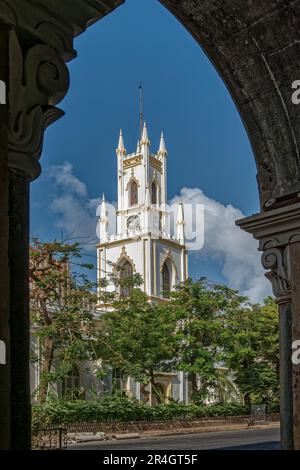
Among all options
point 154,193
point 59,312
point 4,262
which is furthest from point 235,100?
point 154,193

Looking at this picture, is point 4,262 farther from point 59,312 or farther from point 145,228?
point 145,228

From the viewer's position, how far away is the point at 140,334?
24.5m

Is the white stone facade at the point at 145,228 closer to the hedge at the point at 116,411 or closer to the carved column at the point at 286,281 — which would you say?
the hedge at the point at 116,411

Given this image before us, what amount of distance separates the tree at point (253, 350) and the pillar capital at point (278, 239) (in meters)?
22.2

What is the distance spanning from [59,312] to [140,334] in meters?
5.94

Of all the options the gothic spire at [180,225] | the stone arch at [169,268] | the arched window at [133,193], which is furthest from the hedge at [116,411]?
the arched window at [133,193]

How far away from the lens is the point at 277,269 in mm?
3422

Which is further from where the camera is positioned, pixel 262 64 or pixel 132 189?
pixel 132 189

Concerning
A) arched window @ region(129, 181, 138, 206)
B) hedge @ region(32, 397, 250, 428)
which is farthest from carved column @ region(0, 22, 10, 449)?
arched window @ region(129, 181, 138, 206)

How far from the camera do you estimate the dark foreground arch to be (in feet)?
6.00

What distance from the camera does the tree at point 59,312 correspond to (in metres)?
18.2

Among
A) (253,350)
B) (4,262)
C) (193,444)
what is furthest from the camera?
(253,350)

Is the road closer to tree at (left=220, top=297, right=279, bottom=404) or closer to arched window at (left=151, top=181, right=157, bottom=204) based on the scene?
tree at (left=220, top=297, right=279, bottom=404)

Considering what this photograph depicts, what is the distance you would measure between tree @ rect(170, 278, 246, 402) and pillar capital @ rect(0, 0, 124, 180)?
914 inches
